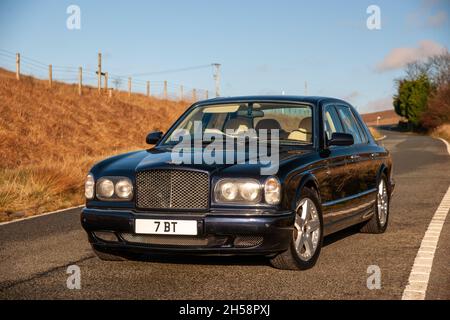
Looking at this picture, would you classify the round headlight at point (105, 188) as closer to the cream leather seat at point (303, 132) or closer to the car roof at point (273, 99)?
the cream leather seat at point (303, 132)

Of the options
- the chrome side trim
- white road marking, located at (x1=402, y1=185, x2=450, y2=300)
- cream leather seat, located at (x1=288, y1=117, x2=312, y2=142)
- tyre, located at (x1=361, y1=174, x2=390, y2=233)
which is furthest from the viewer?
tyre, located at (x1=361, y1=174, x2=390, y2=233)

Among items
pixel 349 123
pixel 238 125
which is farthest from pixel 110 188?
pixel 349 123

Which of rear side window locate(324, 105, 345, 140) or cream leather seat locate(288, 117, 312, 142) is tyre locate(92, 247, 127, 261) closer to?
cream leather seat locate(288, 117, 312, 142)

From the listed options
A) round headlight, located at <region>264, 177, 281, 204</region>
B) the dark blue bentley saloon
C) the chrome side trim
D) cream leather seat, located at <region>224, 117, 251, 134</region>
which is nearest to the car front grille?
the dark blue bentley saloon

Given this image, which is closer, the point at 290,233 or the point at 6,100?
the point at 290,233

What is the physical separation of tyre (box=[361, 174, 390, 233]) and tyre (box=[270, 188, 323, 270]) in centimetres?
197

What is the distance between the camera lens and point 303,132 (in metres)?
7.12

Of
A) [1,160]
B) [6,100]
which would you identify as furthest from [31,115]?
[1,160]

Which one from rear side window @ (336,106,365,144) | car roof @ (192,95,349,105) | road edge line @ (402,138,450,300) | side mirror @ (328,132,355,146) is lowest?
road edge line @ (402,138,450,300)

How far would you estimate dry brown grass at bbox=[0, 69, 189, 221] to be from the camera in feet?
39.0

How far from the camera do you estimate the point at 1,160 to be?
27672 millimetres

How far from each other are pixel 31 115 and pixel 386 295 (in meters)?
32.9

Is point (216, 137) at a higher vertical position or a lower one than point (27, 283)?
higher
